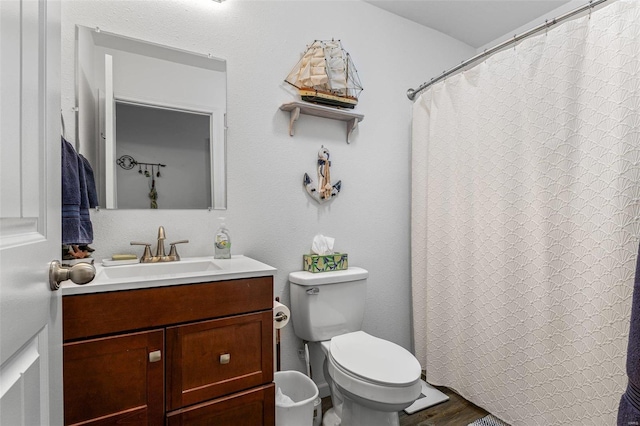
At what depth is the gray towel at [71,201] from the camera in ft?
3.74

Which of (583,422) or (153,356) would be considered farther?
(583,422)

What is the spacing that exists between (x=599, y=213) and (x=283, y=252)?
1.47m

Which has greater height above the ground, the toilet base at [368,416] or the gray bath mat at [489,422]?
the toilet base at [368,416]

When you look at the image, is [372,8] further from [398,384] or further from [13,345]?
[13,345]

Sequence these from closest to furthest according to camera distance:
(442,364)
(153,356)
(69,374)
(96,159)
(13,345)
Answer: (13,345) < (69,374) < (153,356) < (96,159) < (442,364)

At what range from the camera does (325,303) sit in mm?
1770

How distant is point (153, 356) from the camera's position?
112 cm

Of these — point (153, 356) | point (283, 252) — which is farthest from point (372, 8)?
point (153, 356)

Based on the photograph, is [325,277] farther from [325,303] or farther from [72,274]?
[72,274]

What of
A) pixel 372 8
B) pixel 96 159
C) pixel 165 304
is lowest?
pixel 165 304

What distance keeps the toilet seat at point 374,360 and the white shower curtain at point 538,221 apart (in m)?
0.60

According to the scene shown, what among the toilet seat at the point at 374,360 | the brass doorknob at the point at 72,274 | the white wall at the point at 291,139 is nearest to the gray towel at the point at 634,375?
the toilet seat at the point at 374,360

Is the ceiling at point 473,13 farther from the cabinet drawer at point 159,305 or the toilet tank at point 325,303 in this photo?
the cabinet drawer at point 159,305

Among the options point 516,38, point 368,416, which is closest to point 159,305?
point 368,416
